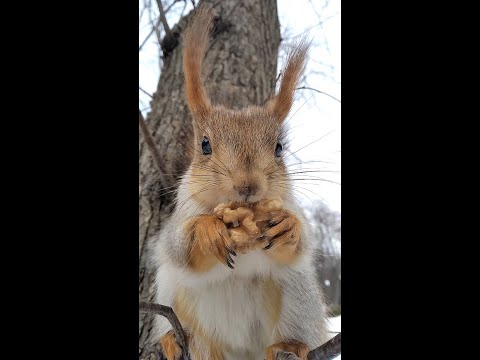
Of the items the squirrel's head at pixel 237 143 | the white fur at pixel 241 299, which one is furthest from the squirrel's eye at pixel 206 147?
the white fur at pixel 241 299

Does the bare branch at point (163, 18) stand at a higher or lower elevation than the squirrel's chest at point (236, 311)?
higher

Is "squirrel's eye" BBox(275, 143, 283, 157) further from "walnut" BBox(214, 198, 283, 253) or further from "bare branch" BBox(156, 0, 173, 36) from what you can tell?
"bare branch" BBox(156, 0, 173, 36)

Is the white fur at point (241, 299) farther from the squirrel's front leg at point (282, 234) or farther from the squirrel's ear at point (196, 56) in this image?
the squirrel's ear at point (196, 56)

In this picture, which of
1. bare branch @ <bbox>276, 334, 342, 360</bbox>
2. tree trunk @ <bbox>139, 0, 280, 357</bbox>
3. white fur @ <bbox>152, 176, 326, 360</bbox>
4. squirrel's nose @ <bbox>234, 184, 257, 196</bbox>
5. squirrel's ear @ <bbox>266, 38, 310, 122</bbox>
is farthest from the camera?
tree trunk @ <bbox>139, 0, 280, 357</bbox>

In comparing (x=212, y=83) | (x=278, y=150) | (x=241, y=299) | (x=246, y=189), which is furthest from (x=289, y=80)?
(x=212, y=83)

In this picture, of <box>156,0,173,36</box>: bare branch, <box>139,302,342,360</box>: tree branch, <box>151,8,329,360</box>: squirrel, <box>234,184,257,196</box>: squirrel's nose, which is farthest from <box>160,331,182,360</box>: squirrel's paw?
<box>156,0,173,36</box>: bare branch

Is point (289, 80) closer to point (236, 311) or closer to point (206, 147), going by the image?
point (206, 147)
